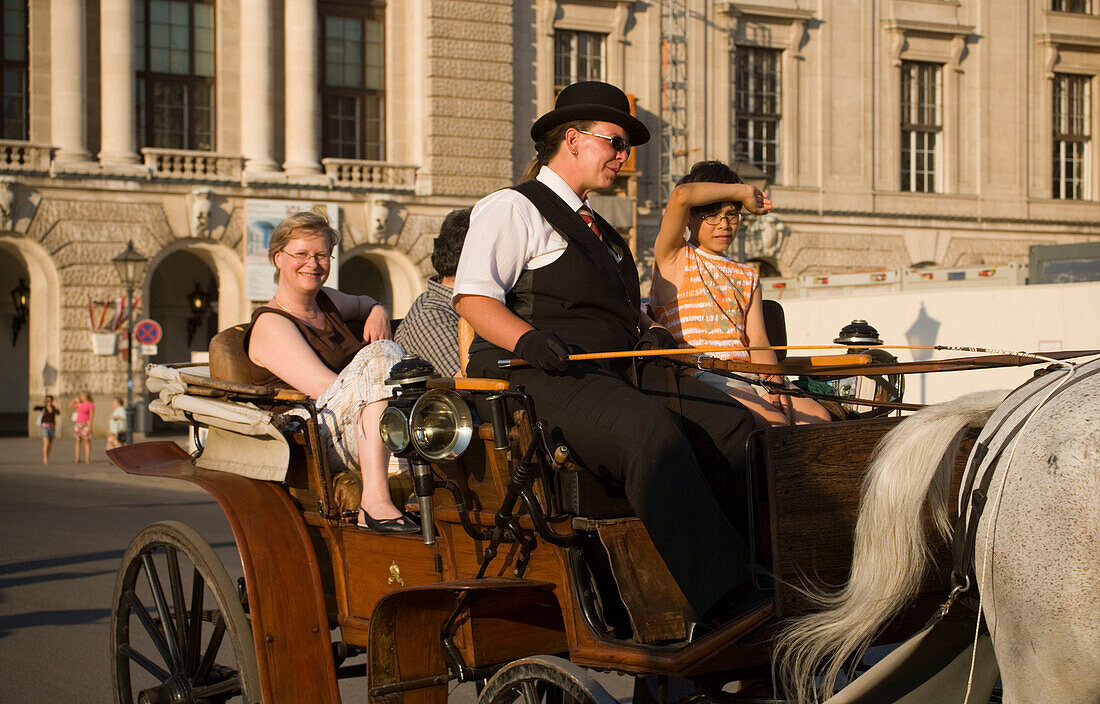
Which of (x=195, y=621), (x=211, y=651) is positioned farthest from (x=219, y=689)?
(x=195, y=621)

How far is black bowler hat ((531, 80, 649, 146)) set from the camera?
3.97 metres

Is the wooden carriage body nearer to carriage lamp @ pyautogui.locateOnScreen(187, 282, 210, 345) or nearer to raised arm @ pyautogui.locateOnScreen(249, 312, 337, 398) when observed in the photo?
raised arm @ pyautogui.locateOnScreen(249, 312, 337, 398)

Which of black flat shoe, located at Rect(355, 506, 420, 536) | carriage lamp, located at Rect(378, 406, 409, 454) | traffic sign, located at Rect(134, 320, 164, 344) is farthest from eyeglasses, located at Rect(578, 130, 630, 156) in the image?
traffic sign, located at Rect(134, 320, 164, 344)

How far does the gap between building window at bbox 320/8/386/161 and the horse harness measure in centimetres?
2811

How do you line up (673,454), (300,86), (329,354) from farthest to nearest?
(300,86) → (329,354) → (673,454)

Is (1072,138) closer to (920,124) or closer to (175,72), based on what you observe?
(920,124)

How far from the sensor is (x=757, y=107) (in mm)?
33906

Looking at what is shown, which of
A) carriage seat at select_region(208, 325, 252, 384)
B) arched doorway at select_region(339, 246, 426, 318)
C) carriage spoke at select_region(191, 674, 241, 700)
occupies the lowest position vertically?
carriage spoke at select_region(191, 674, 241, 700)

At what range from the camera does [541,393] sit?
3645mm

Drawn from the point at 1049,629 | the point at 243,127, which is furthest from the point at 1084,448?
the point at 243,127

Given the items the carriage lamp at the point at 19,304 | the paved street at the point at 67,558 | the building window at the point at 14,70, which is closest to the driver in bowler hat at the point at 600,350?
the paved street at the point at 67,558

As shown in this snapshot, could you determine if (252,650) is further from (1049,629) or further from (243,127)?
(243,127)

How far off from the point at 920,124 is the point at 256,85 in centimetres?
1867

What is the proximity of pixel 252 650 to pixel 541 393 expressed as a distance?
1.48m
